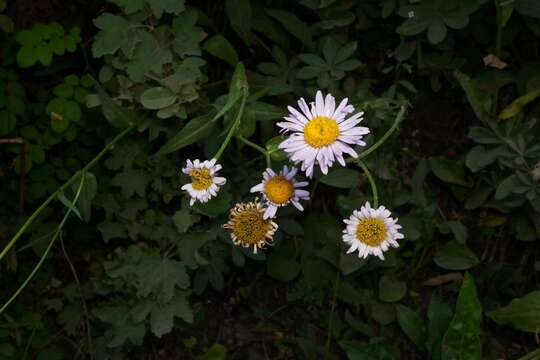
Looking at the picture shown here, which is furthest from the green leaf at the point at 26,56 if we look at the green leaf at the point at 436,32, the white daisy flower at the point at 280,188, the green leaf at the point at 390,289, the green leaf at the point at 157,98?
the green leaf at the point at 390,289

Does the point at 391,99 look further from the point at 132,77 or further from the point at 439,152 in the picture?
the point at 132,77

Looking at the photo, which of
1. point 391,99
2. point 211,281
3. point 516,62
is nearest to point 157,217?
point 211,281

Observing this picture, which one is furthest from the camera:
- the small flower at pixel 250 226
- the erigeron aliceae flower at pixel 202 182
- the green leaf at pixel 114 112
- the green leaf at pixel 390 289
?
the green leaf at pixel 390 289

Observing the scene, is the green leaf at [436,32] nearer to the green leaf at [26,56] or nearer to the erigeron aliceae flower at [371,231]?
the erigeron aliceae flower at [371,231]

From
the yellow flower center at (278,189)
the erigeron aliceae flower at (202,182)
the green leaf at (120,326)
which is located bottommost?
the green leaf at (120,326)

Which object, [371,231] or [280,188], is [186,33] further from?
[371,231]

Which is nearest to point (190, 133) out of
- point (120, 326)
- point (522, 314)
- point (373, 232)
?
point (373, 232)

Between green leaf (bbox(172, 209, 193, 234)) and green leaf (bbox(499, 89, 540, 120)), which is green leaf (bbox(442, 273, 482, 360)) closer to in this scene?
green leaf (bbox(499, 89, 540, 120))
